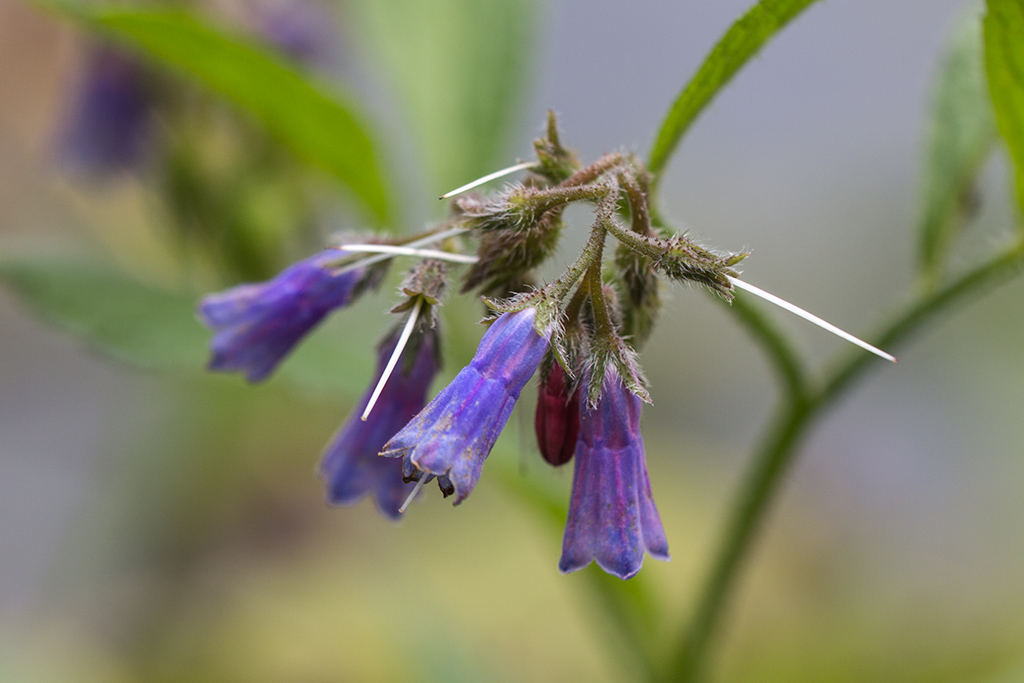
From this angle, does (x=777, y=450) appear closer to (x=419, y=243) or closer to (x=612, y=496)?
(x=612, y=496)

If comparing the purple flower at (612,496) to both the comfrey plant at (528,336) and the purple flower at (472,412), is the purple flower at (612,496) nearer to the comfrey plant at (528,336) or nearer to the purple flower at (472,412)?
the comfrey plant at (528,336)

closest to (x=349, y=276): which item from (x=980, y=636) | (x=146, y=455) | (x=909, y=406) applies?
(x=146, y=455)

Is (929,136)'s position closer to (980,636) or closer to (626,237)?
(626,237)

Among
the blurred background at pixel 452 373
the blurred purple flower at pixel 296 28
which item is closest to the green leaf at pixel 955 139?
the blurred background at pixel 452 373

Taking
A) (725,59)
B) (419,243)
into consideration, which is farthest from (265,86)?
(725,59)

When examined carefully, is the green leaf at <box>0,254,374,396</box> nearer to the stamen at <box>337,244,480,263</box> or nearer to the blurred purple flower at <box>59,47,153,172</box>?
the stamen at <box>337,244,480,263</box>
